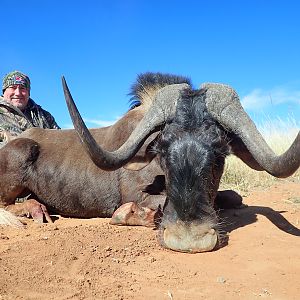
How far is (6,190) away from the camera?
6.33 meters

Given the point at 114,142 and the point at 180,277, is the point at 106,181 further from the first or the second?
the point at 180,277

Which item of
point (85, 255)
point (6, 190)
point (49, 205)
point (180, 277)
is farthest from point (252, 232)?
point (6, 190)

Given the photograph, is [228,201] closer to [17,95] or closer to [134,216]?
[134,216]

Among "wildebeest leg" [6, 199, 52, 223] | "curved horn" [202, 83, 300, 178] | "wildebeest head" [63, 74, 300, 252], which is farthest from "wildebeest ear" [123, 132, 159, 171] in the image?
"wildebeest leg" [6, 199, 52, 223]

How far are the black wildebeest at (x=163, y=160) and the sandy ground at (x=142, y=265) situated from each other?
30 centimetres

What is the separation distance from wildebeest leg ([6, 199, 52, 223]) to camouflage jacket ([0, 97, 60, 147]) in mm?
3050

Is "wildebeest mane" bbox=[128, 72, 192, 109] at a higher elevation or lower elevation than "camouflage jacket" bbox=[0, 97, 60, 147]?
higher

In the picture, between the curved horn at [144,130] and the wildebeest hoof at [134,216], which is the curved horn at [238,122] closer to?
the curved horn at [144,130]

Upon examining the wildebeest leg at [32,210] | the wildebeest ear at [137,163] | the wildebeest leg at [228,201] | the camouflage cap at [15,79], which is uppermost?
the camouflage cap at [15,79]

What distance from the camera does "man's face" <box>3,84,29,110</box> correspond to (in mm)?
10000

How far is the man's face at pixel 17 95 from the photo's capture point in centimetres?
1000

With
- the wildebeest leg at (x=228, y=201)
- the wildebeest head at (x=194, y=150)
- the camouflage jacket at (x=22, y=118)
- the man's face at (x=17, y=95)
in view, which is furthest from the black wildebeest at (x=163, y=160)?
the man's face at (x=17, y=95)

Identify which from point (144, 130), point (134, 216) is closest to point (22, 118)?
point (134, 216)

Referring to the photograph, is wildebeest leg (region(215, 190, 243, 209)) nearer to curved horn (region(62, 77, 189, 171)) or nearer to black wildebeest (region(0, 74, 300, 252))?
black wildebeest (region(0, 74, 300, 252))
